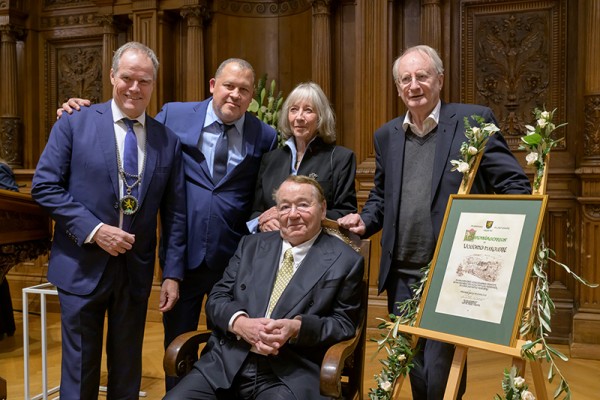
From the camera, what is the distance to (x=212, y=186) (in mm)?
2740

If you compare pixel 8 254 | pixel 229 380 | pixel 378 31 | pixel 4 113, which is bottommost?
pixel 229 380

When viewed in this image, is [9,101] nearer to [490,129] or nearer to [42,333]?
[42,333]

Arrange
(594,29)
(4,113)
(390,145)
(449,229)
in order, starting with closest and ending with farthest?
1. (449,229)
2. (390,145)
3. (594,29)
4. (4,113)

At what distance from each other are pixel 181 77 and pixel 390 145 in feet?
12.4

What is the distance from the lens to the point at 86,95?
247 inches

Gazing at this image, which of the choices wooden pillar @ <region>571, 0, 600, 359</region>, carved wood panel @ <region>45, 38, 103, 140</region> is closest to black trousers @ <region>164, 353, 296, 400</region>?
wooden pillar @ <region>571, 0, 600, 359</region>

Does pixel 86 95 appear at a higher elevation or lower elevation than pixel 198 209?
higher

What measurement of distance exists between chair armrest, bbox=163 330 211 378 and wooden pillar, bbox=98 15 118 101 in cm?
420

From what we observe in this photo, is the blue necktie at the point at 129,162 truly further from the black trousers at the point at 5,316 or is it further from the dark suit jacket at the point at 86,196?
the black trousers at the point at 5,316

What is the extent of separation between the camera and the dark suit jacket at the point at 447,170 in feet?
7.69

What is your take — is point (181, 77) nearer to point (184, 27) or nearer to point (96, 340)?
point (184, 27)

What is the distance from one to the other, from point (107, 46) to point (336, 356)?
16.2ft

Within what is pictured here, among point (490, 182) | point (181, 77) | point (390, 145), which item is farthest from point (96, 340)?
point (181, 77)

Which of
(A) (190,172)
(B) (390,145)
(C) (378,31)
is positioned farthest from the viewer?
(C) (378,31)
